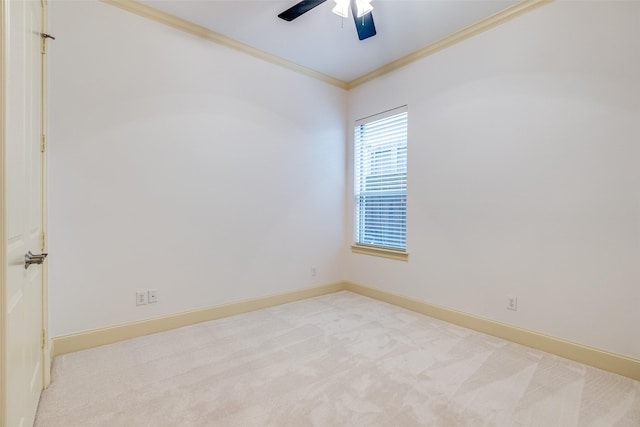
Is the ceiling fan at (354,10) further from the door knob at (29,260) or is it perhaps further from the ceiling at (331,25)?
the door knob at (29,260)

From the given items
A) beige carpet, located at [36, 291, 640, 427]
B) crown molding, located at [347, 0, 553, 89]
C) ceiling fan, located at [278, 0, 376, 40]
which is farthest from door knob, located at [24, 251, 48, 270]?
crown molding, located at [347, 0, 553, 89]

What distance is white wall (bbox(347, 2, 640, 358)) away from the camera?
2.14 m

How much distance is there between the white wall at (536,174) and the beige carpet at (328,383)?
1.49ft

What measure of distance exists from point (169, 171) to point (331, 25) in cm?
207

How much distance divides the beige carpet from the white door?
1.40ft

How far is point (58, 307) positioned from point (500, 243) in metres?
3.70

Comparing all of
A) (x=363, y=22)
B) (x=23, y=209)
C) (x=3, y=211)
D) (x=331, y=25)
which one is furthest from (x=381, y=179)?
(x=3, y=211)

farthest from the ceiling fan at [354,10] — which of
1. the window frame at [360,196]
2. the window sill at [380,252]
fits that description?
the window sill at [380,252]

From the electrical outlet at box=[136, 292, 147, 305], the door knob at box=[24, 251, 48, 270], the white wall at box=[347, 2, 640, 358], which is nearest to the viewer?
the door knob at box=[24, 251, 48, 270]

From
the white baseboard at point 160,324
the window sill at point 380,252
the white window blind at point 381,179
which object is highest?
the white window blind at point 381,179

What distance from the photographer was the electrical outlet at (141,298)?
2670 millimetres

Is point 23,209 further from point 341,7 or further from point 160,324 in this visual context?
point 341,7

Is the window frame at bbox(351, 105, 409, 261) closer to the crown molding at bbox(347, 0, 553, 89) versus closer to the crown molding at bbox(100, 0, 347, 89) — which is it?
the crown molding at bbox(347, 0, 553, 89)

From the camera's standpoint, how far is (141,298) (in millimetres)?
2688
